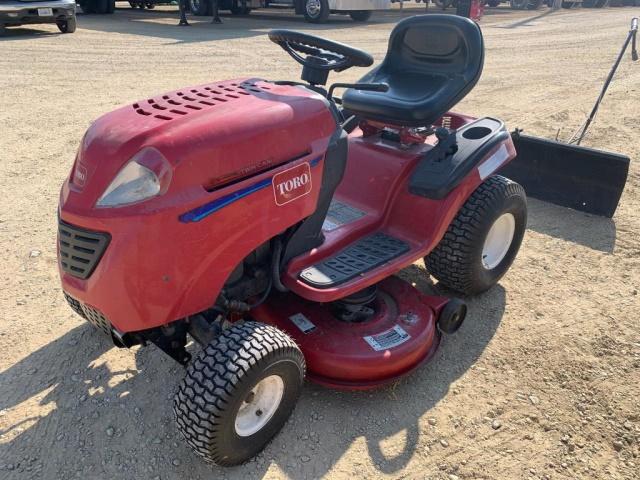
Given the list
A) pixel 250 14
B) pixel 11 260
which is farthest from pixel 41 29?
pixel 11 260

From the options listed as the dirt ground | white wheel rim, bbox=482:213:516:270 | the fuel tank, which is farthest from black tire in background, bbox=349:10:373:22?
the fuel tank

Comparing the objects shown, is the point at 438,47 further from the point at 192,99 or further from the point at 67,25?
the point at 67,25

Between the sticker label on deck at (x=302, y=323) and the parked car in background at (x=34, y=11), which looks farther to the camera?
the parked car in background at (x=34, y=11)

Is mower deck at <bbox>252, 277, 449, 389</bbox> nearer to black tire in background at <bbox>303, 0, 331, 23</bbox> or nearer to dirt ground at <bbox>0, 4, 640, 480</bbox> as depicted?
dirt ground at <bbox>0, 4, 640, 480</bbox>

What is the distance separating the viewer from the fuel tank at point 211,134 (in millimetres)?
1833

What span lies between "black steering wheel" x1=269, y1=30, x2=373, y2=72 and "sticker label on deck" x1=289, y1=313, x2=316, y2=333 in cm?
112

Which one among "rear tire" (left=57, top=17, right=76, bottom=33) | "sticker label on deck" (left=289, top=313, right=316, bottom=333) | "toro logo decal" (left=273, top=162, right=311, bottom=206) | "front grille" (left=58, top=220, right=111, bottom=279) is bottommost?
"rear tire" (left=57, top=17, right=76, bottom=33)

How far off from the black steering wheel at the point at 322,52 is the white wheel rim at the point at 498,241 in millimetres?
1343

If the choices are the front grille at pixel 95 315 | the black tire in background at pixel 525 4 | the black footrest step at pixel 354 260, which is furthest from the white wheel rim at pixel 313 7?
the black tire in background at pixel 525 4

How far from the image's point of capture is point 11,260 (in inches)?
134

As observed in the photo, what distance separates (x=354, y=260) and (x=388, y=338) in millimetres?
389

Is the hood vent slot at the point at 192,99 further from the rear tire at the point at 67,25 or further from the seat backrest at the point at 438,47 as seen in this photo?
the rear tire at the point at 67,25

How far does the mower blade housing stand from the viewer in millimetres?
4004

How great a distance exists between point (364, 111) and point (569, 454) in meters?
1.92
